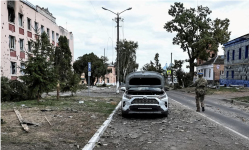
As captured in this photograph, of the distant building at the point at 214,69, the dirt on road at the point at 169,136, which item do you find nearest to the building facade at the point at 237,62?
the distant building at the point at 214,69

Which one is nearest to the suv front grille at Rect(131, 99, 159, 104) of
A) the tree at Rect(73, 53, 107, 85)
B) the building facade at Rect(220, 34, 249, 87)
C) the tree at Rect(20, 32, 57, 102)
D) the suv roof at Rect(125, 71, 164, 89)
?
the suv roof at Rect(125, 71, 164, 89)

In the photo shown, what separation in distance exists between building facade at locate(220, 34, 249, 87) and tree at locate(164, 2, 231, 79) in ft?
8.04

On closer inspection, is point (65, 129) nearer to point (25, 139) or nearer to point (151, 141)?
point (25, 139)

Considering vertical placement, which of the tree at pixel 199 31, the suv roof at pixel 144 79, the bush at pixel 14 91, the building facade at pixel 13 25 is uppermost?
the tree at pixel 199 31

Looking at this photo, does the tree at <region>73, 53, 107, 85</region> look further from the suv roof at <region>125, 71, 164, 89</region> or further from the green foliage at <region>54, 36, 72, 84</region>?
the suv roof at <region>125, 71, 164, 89</region>

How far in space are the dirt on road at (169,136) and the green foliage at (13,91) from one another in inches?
362

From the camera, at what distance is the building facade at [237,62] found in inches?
1321

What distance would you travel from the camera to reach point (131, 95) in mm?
9555

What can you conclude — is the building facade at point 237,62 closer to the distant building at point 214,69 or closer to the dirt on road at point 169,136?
the distant building at point 214,69

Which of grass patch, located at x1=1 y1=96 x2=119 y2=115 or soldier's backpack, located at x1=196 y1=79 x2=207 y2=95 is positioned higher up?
soldier's backpack, located at x1=196 y1=79 x2=207 y2=95

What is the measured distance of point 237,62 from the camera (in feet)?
119

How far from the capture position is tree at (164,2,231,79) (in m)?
38.7

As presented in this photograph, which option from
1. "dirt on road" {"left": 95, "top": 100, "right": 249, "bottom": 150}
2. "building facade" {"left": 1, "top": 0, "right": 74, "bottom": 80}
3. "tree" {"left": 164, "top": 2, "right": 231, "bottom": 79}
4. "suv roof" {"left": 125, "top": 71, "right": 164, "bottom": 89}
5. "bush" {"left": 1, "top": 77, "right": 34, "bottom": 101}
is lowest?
"dirt on road" {"left": 95, "top": 100, "right": 249, "bottom": 150}

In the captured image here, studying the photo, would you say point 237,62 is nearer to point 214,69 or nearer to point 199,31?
point 199,31
